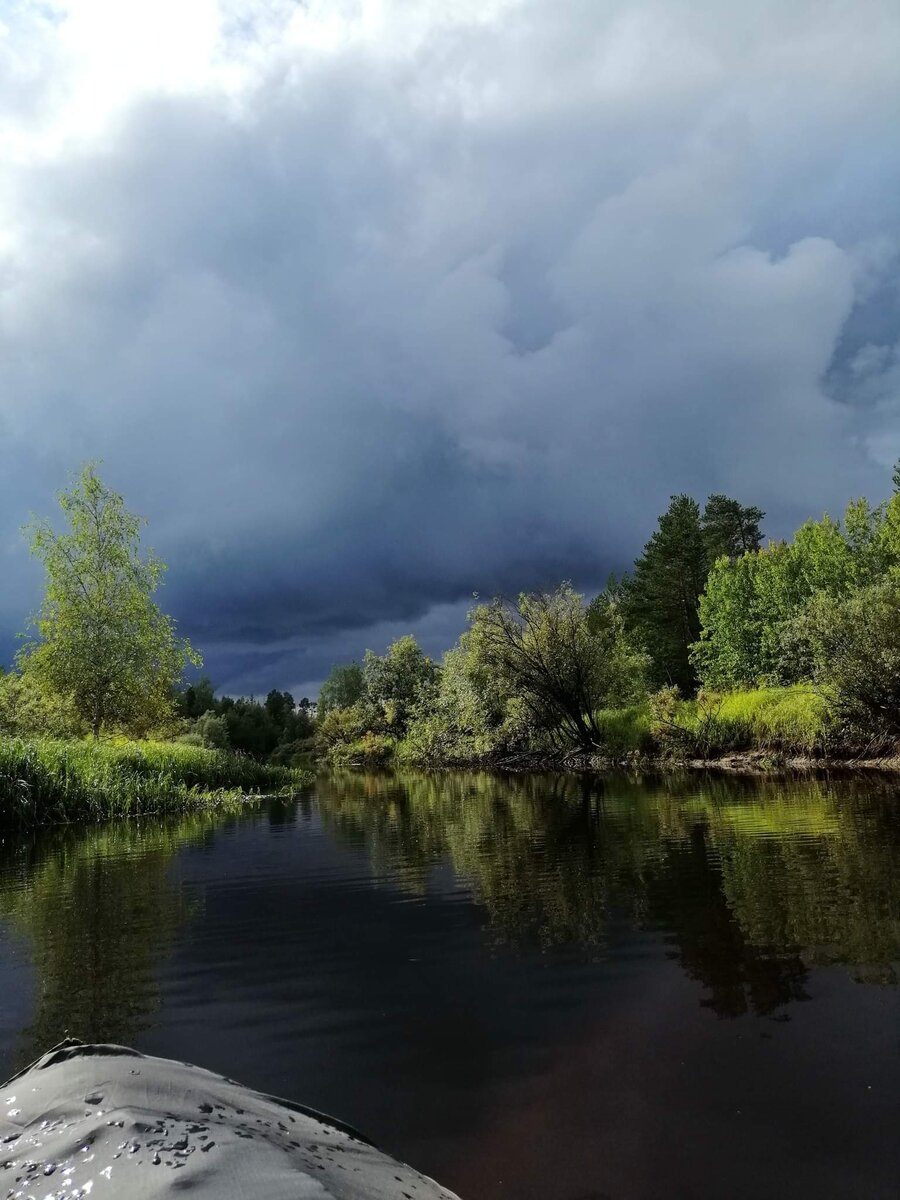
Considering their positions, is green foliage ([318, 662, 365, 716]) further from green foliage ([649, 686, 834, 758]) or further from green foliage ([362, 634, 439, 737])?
green foliage ([649, 686, 834, 758])

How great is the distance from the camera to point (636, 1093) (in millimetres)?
4211

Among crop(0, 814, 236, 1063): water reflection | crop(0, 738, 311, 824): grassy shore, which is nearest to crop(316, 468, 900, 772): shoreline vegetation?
crop(0, 738, 311, 824): grassy shore

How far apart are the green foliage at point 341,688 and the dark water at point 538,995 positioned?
348 ft

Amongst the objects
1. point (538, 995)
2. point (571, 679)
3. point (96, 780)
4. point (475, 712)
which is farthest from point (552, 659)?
point (538, 995)

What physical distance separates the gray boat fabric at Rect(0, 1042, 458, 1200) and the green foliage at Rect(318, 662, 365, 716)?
114782 mm

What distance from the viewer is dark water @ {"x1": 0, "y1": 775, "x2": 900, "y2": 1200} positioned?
3.74m

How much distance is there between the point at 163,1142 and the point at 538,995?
13.0 feet

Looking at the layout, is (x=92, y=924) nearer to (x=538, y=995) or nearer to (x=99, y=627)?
(x=538, y=995)

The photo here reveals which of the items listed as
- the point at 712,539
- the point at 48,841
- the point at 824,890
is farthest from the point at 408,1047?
the point at 712,539

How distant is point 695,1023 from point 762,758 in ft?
91.9

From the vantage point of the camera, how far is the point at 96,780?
21984mm

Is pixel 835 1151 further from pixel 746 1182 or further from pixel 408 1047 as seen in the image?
pixel 408 1047

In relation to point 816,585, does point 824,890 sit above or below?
below

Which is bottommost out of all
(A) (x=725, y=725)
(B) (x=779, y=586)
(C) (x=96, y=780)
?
(A) (x=725, y=725)
